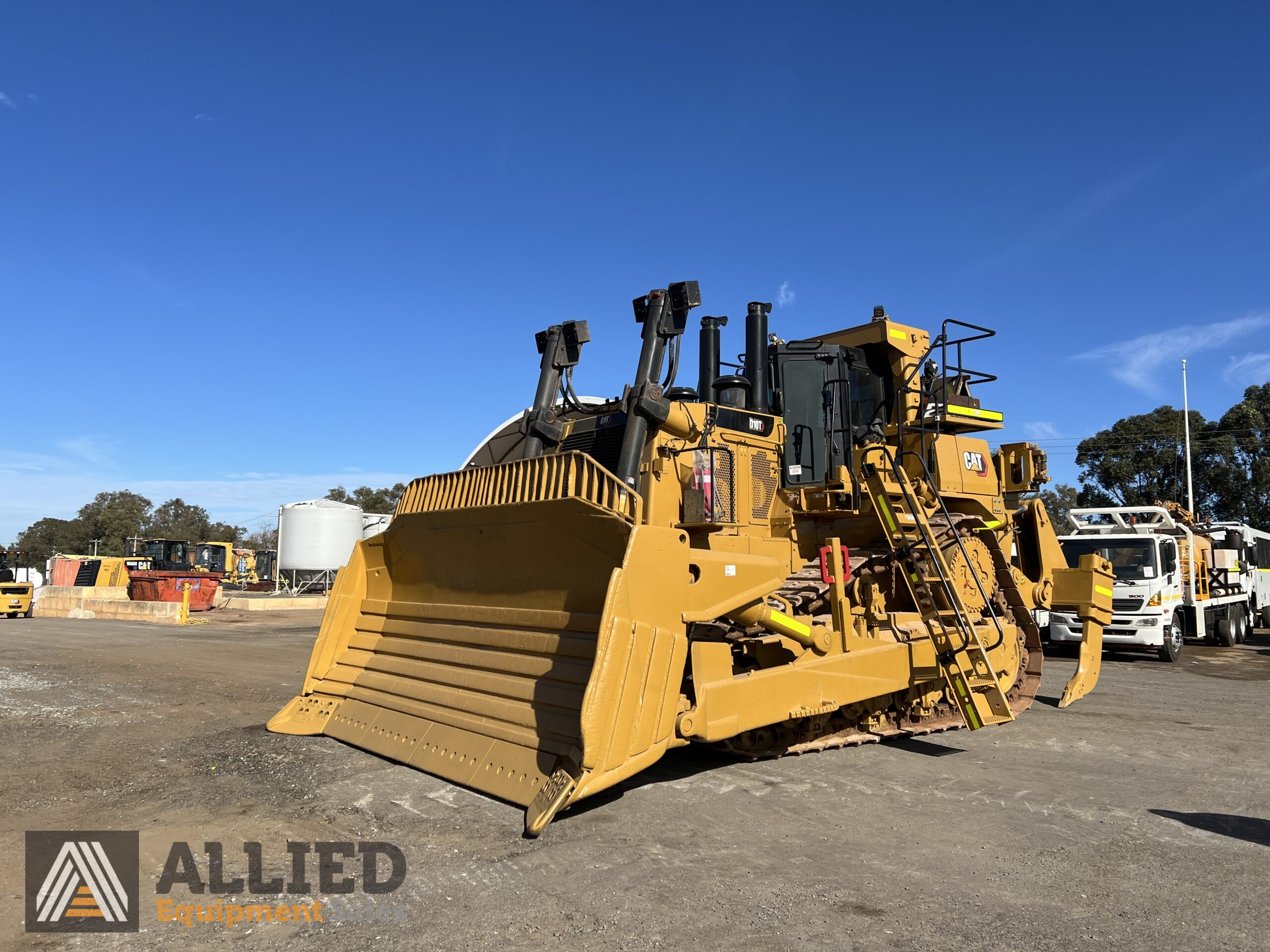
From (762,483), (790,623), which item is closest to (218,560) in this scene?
(762,483)

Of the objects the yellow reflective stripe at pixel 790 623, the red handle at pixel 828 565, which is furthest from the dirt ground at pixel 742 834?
the red handle at pixel 828 565

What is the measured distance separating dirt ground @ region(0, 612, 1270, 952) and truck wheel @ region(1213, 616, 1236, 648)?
37.9ft

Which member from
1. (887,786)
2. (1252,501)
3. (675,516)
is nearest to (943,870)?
(887,786)

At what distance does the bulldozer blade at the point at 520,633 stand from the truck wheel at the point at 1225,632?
56.8 ft

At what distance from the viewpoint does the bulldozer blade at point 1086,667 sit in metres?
8.95

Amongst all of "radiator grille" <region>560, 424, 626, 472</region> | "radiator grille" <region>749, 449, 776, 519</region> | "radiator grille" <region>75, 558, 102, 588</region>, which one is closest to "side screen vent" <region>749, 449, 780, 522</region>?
"radiator grille" <region>749, 449, 776, 519</region>

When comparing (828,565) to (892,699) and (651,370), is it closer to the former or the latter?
(892,699)

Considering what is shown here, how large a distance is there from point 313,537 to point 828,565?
3605cm

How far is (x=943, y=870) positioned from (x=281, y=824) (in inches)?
142

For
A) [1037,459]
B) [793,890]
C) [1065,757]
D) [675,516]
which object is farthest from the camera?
[1037,459]

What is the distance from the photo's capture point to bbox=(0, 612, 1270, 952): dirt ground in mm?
3453

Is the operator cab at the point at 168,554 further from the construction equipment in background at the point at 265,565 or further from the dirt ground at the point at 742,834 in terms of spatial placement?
the dirt ground at the point at 742,834

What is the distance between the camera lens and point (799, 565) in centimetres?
700

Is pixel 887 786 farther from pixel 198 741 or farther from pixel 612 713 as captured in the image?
pixel 198 741
